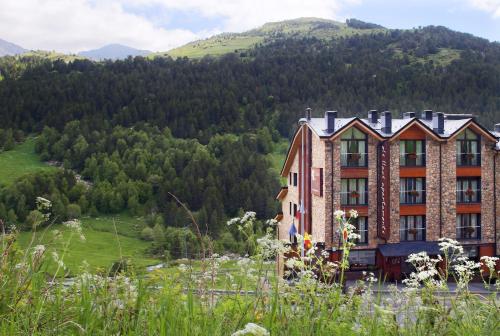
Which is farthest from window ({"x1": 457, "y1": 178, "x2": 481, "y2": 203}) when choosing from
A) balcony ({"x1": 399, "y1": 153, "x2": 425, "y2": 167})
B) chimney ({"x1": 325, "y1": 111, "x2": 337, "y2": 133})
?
Result: chimney ({"x1": 325, "y1": 111, "x2": 337, "y2": 133})

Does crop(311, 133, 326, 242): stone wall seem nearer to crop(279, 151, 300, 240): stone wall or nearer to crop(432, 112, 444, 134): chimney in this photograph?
crop(279, 151, 300, 240): stone wall

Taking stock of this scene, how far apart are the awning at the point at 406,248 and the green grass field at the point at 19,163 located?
9958cm

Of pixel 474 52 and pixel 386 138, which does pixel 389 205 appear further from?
pixel 474 52

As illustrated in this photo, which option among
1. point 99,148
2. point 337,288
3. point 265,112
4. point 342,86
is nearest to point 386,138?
point 337,288

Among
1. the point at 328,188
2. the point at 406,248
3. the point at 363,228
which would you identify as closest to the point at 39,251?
the point at 328,188

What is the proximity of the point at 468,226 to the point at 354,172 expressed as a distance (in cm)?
978

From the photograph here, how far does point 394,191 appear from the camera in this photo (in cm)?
3784

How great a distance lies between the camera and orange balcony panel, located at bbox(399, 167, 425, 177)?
125 feet

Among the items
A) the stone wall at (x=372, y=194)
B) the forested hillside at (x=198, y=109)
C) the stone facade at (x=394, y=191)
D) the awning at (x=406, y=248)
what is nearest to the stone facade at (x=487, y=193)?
the awning at (x=406, y=248)

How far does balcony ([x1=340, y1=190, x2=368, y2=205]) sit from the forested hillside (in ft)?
157

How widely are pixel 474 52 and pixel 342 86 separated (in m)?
73.3

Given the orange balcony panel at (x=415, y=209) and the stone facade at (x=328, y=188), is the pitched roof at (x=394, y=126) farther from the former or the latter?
the orange balcony panel at (x=415, y=209)

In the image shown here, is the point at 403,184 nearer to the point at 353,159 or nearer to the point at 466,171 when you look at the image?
the point at 353,159

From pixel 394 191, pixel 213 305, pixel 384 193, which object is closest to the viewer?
pixel 213 305
